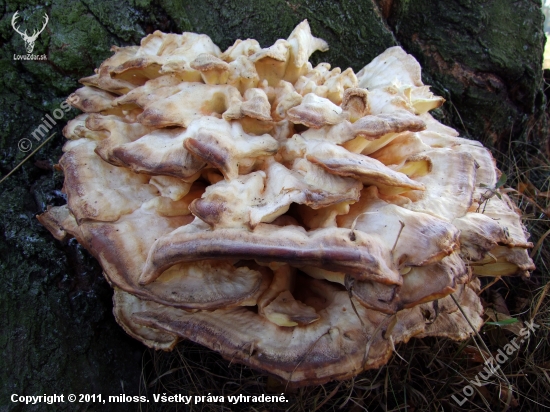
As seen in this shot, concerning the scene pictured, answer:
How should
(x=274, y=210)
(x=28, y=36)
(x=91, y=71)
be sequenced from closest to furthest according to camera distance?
(x=274, y=210)
(x=28, y=36)
(x=91, y=71)

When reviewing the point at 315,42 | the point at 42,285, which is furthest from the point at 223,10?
the point at 42,285

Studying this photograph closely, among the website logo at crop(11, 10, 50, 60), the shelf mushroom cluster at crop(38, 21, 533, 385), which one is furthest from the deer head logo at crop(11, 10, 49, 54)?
the shelf mushroom cluster at crop(38, 21, 533, 385)

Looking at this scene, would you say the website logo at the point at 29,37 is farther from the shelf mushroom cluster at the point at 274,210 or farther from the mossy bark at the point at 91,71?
the shelf mushroom cluster at the point at 274,210

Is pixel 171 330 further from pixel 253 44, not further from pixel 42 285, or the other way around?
pixel 253 44

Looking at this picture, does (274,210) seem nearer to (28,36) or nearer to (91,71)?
(91,71)

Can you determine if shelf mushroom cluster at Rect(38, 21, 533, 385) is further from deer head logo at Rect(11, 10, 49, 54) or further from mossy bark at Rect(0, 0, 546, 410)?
deer head logo at Rect(11, 10, 49, 54)

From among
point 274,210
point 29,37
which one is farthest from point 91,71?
point 274,210

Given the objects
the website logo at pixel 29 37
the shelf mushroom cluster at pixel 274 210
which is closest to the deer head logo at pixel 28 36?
the website logo at pixel 29 37
